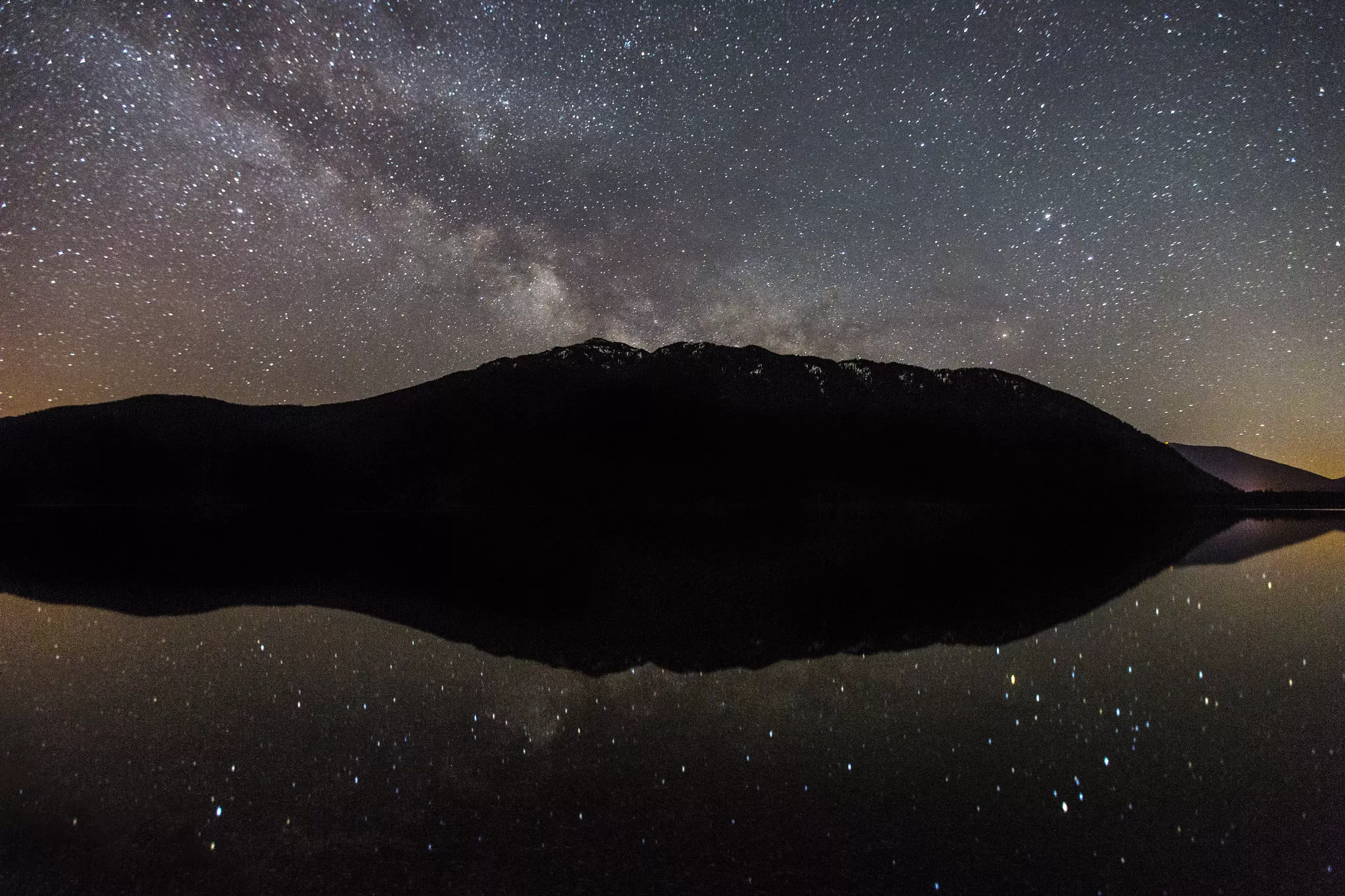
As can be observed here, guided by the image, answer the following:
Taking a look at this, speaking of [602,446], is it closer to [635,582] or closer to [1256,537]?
[1256,537]

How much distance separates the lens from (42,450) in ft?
417

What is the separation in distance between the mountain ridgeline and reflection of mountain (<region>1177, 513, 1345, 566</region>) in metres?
62.2

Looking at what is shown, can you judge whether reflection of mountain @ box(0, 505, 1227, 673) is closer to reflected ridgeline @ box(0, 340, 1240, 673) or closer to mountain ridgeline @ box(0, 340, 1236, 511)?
reflected ridgeline @ box(0, 340, 1240, 673)

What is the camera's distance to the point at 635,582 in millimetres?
19688

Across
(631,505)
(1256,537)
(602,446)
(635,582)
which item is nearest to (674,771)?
(635,582)

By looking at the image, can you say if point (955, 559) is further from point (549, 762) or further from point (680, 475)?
point (680, 475)

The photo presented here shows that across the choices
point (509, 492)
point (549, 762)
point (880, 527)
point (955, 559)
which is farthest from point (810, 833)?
point (509, 492)

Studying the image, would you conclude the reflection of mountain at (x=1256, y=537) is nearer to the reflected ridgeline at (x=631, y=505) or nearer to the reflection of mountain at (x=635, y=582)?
the reflection of mountain at (x=635, y=582)

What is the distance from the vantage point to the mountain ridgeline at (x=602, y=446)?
4688 inches

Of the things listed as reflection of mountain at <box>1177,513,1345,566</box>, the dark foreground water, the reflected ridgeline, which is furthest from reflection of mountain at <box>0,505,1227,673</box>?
the dark foreground water

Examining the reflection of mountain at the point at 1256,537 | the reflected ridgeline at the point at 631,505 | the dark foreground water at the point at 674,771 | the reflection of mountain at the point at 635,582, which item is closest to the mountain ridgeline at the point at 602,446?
the reflected ridgeline at the point at 631,505

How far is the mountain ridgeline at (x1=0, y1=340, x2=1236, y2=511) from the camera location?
119 m

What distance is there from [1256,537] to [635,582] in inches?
1582

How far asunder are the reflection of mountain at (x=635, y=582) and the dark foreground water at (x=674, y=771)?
1.58m
